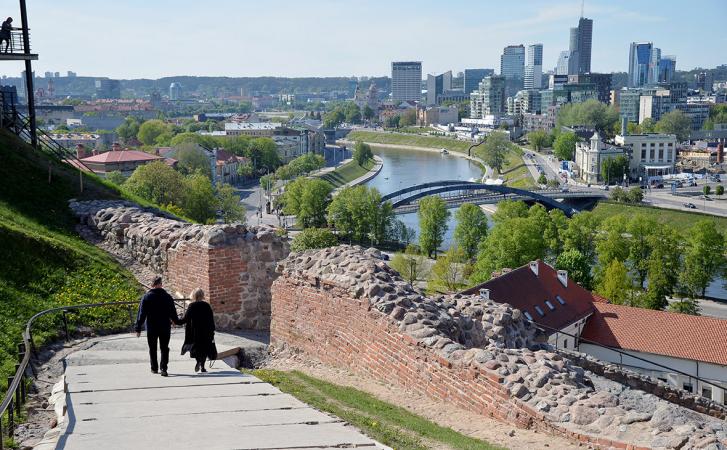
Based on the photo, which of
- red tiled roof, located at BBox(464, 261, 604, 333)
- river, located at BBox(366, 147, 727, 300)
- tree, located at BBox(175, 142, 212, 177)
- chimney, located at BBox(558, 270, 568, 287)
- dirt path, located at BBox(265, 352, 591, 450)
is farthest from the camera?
river, located at BBox(366, 147, 727, 300)

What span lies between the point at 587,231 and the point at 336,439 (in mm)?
46261

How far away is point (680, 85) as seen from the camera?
626ft

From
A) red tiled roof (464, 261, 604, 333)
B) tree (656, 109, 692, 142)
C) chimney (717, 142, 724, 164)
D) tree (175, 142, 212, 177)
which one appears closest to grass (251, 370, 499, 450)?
red tiled roof (464, 261, 604, 333)

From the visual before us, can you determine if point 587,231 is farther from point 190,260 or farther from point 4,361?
point 4,361

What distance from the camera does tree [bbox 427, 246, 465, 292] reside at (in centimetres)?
4409

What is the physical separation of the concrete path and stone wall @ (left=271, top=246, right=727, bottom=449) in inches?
64.5

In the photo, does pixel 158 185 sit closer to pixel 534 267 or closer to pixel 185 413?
pixel 534 267

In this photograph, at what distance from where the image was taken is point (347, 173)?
11900 centimetres

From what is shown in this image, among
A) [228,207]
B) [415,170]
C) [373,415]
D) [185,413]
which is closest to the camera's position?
[185,413]

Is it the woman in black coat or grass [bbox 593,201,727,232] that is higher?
the woman in black coat

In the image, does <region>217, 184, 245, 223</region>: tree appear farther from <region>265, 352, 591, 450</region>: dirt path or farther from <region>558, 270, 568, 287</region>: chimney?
<region>265, 352, 591, 450</region>: dirt path

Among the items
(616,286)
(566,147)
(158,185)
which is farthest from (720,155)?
(158,185)

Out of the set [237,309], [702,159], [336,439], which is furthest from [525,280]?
[702,159]

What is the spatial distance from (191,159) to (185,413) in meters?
79.7
